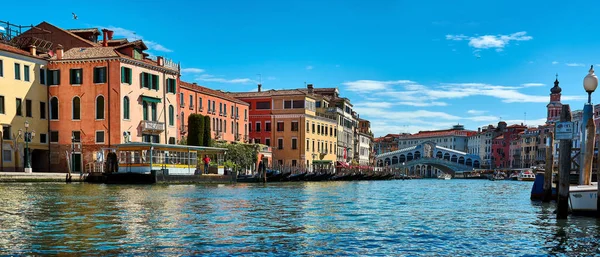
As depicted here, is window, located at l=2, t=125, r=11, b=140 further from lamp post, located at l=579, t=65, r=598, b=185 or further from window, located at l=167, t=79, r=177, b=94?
lamp post, located at l=579, t=65, r=598, b=185

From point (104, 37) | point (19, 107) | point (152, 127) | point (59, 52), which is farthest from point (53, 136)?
point (104, 37)

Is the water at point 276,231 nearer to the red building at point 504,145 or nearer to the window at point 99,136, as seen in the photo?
the window at point 99,136

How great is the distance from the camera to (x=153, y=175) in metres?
26.6

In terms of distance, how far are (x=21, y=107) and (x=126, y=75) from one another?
513 centimetres

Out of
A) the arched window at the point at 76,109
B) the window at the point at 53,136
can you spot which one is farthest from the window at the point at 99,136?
the window at the point at 53,136

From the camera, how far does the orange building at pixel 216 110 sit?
3894cm

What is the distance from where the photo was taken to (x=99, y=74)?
3138cm

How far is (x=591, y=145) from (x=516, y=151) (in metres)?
88.6

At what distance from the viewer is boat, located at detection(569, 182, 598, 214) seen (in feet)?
39.8

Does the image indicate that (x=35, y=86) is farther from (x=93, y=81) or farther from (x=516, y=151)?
(x=516, y=151)

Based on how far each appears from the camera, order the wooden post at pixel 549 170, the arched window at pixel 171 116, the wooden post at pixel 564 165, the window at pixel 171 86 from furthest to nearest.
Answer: the arched window at pixel 171 116, the window at pixel 171 86, the wooden post at pixel 549 170, the wooden post at pixel 564 165

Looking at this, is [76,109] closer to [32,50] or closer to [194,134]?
[32,50]

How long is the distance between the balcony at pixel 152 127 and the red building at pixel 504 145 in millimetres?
77961

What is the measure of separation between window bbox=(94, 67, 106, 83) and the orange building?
591cm
